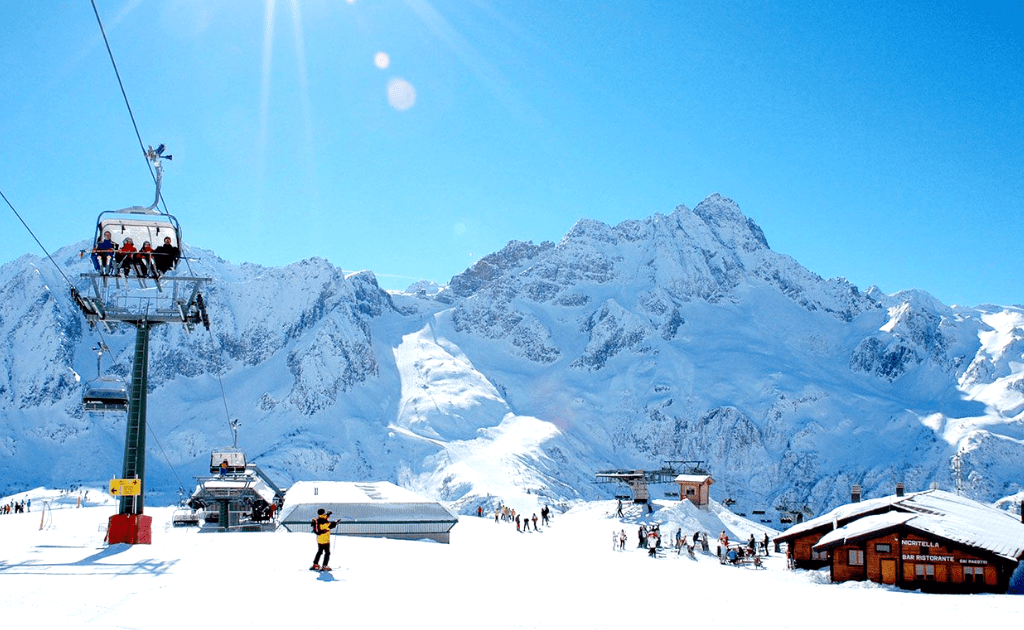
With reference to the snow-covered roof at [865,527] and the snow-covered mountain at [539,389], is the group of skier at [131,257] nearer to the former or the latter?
the snow-covered roof at [865,527]

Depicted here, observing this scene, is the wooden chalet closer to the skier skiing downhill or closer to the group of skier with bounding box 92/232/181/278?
the skier skiing downhill

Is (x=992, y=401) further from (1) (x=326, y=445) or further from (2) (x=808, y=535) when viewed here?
(2) (x=808, y=535)

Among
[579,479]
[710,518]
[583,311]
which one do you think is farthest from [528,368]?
[710,518]

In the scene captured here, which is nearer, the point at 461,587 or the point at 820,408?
the point at 461,587

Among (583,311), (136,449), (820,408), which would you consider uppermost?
(583,311)

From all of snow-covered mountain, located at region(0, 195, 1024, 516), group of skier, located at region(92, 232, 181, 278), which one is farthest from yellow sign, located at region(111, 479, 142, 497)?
snow-covered mountain, located at region(0, 195, 1024, 516)

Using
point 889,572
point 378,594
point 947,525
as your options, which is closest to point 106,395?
point 378,594
